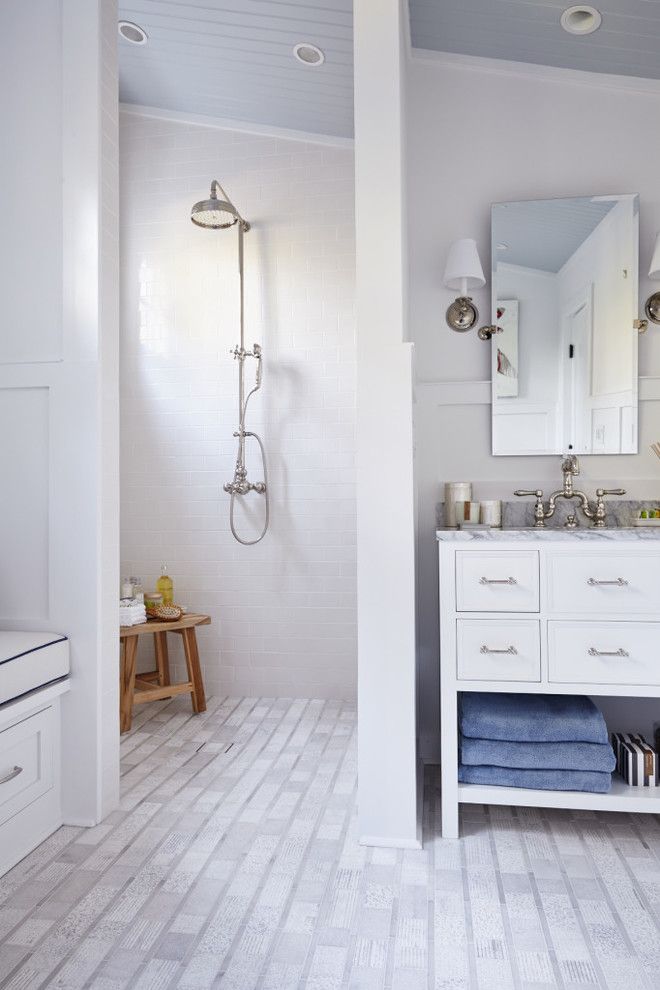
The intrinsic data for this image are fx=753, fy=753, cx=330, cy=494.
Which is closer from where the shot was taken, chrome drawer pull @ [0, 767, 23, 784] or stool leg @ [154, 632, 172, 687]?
chrome drawer pull @ [0, 767, 23, 784]

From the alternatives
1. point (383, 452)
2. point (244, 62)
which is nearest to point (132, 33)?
point (244, 62)

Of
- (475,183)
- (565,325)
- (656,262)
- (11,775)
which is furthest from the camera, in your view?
(475,183)

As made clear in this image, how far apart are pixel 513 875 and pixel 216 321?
111 inches

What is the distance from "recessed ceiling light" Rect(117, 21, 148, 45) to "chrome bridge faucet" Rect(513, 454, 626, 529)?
244cm

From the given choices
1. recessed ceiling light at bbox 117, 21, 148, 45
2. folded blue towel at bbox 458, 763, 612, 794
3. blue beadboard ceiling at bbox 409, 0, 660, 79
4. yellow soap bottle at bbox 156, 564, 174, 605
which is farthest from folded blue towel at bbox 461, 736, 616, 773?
recessed ceiling light at bbox 117, 21, 148, 45

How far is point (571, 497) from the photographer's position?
269 cm

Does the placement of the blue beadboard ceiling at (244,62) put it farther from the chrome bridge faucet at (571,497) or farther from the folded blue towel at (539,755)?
the folded blue towel at (539,755)

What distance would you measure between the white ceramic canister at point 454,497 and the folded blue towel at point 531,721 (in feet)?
2.21

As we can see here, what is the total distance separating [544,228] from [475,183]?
320mm

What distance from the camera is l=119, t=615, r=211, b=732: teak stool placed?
3.23m

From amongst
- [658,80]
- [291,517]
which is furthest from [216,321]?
[658,80]

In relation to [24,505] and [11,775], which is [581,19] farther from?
[11,775]

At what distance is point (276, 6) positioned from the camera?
2.74m

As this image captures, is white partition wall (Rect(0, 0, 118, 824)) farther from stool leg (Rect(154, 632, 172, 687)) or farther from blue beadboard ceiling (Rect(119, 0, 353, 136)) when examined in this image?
stool leg (Rect(154, 632, 172, 687))
